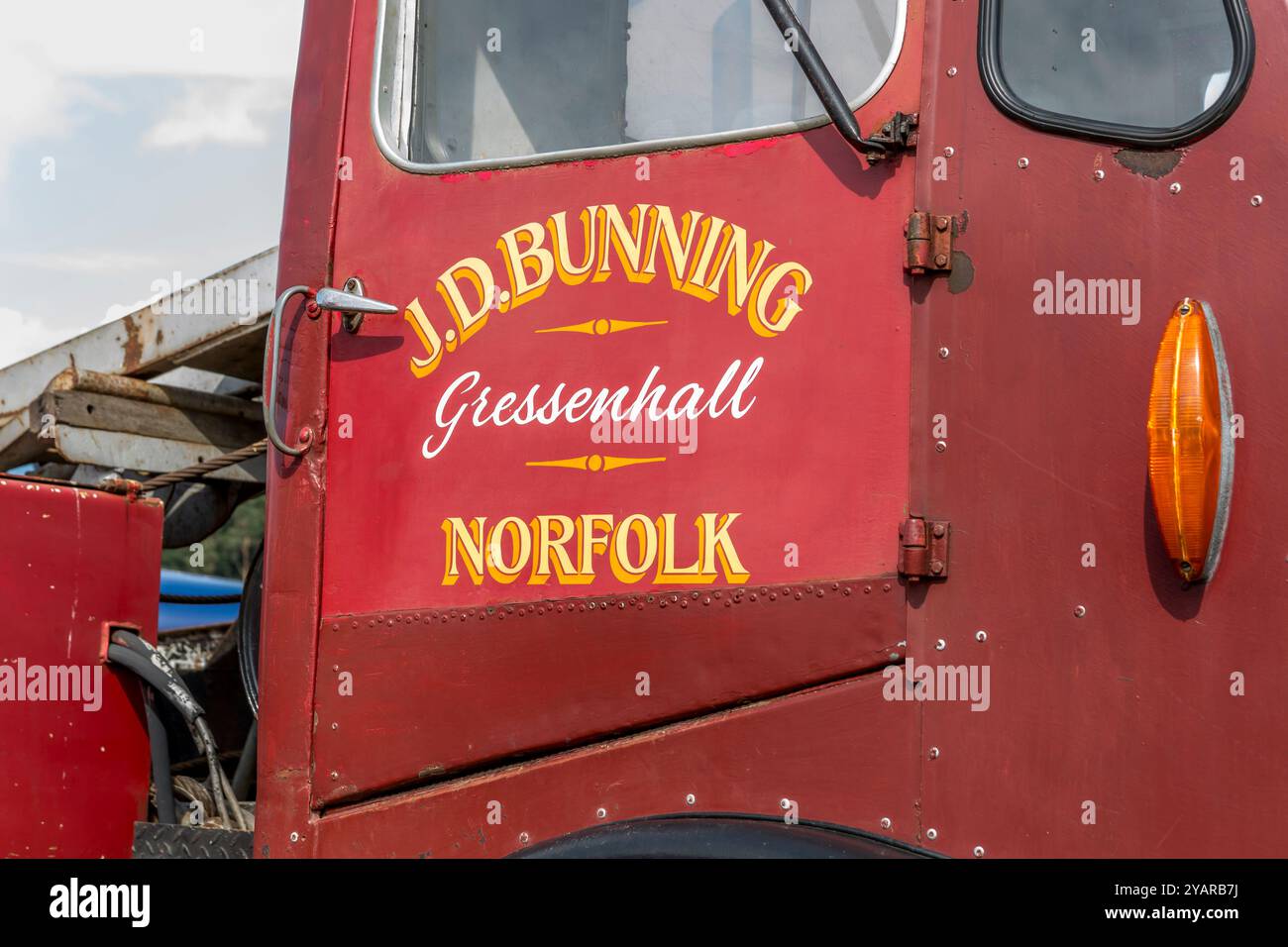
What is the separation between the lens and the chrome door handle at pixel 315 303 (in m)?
2.62

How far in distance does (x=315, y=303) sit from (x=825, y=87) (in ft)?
3.56

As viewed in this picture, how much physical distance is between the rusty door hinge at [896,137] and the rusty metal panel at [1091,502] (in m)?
0.02

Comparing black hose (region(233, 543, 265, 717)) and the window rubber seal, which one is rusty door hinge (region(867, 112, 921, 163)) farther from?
black hose (region(233, 543, 265, 717))

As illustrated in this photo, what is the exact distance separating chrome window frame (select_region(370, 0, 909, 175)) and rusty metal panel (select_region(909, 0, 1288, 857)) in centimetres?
11

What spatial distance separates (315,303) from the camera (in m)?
2.71

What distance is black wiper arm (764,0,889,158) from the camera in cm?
223

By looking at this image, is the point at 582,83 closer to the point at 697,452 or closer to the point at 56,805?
the point at 697,452

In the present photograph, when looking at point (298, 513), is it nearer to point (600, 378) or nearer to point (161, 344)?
point (600, 378)

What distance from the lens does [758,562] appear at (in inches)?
90.6

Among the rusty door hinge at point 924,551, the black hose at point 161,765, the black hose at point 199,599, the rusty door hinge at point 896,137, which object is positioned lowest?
the black hose at point 161,765

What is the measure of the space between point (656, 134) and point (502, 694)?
1061mm

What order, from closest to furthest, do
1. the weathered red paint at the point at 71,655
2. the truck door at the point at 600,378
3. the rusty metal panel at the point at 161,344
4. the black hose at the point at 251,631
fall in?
the truck door at the point at 600,378 → the weathered red paint at the point at 71,655 → the black hose at the point at 251,631 → the rusty metal panel at the point at 161,344

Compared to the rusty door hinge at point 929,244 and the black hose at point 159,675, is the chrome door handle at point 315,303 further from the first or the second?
the rusty door hinge at point 929,244

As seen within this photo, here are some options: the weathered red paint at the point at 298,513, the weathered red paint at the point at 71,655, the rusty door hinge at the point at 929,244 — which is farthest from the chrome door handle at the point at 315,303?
the rusty door hinge at the point at 929,244
